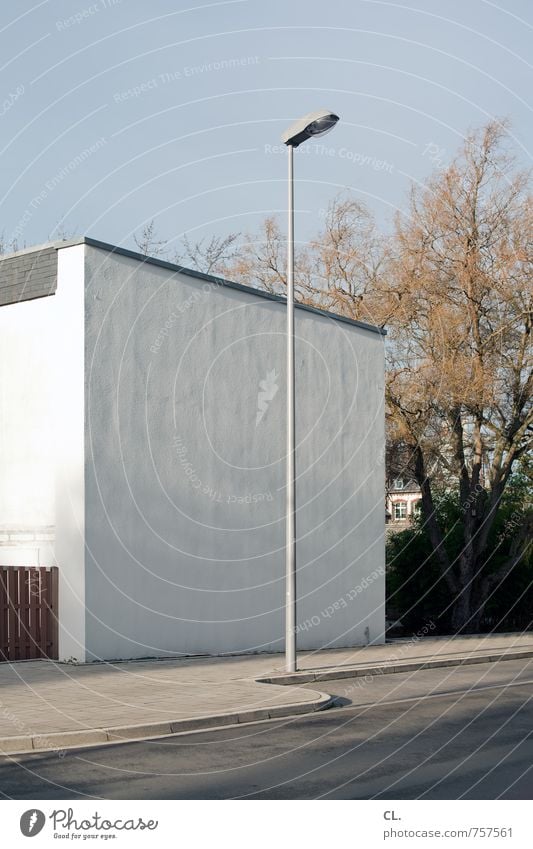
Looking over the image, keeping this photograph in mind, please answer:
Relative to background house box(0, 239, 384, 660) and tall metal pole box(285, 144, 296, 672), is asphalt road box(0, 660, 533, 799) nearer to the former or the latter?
tall metal pole box(285, 144, 296, 672)

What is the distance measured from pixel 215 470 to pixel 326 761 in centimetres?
1066

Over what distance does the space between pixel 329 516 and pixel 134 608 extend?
575 cm

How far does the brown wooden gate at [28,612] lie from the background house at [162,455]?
22cm

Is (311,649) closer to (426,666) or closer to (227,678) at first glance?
(426,666)

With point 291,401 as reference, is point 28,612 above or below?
below

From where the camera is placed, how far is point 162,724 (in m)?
11.0

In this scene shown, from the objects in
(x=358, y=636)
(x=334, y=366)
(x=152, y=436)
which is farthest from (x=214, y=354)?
(x=358, y=636)

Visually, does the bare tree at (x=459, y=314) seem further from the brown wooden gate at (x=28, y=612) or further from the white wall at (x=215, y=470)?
the brown wooden gate at (x=28, y=612)

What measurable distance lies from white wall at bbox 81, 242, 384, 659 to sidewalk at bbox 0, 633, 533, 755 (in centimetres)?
118

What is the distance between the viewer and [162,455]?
18562 millimetres

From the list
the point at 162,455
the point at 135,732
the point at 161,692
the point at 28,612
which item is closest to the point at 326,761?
the point at 135,732

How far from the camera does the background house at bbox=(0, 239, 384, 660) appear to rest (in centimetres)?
1738

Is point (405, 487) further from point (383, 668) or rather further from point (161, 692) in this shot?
point (161, 692)

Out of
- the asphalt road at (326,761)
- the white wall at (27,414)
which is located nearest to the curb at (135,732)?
the asphalt road at (326,761)
